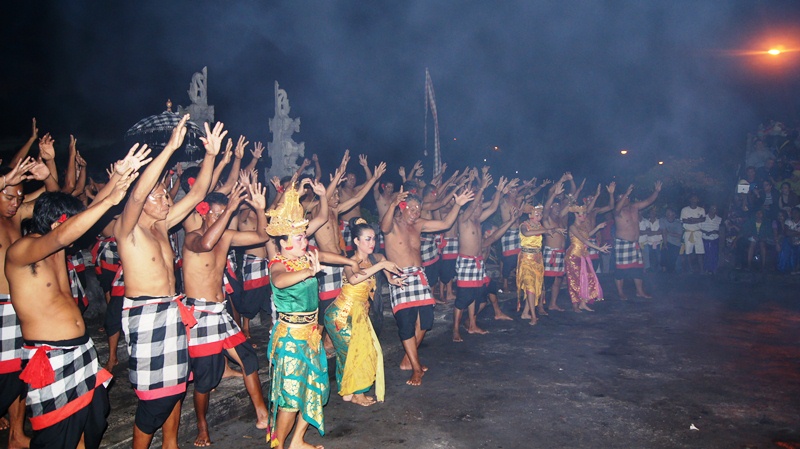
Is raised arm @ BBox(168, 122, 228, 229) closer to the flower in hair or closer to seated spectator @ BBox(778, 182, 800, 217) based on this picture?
the flower in hair

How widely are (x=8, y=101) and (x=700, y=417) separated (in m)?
11.5

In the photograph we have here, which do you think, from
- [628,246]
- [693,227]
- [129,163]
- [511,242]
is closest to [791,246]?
[693,227]

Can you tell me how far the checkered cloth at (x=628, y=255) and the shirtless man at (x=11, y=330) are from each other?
371 inches

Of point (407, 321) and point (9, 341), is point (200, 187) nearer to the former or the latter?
point (9, 341)

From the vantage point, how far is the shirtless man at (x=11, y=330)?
3834 mm

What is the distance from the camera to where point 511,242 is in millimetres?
10109

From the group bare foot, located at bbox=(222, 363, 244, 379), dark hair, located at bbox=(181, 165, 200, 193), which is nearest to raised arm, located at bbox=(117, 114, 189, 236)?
bare foot, located at bbox=(222, 363, 244, 379)

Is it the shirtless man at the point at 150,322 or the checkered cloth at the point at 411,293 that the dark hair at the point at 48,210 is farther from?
the checkered cloth at the point at 411,293

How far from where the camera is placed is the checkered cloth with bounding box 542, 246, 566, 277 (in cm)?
941

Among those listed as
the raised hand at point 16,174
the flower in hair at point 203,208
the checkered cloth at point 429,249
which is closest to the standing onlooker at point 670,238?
the checkered cloth at point 429,249

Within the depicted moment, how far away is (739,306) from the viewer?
9.23 metres

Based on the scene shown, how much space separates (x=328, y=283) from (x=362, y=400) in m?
1.66

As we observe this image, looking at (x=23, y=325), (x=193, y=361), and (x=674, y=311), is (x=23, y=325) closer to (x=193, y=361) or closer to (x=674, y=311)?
(x=193, y=361)

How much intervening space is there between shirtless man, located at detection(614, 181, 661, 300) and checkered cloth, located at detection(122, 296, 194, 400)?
28.4 feet
